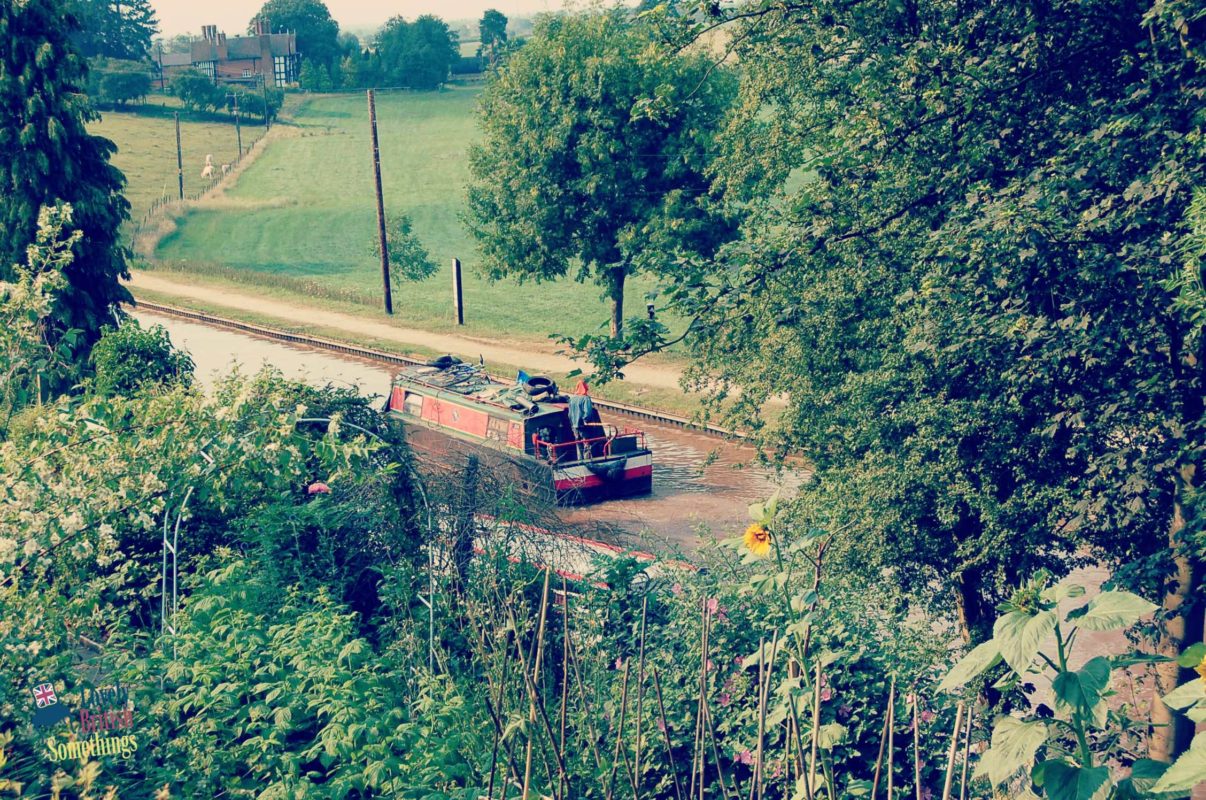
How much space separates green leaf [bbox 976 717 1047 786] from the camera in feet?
7.35

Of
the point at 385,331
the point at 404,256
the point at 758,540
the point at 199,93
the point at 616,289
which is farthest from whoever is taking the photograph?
the point at 199,93

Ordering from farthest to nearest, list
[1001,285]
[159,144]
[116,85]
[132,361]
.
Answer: [116,85], [159,144], [132,361], [1001,285]

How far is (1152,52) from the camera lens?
7062 mm

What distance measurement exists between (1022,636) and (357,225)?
61.1 meters

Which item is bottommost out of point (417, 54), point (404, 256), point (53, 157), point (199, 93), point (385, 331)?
point (385, 331)

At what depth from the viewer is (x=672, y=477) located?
21.6m

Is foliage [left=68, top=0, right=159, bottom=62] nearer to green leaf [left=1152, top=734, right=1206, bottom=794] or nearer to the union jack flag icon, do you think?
the union jack flag icon

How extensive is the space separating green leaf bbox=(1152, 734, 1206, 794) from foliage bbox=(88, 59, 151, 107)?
93.1m

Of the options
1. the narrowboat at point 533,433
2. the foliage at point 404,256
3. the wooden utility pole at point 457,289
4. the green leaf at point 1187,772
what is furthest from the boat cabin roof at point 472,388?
the foliage at point 404,256

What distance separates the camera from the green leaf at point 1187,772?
2033mm

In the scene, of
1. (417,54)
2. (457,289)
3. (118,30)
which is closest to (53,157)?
(457,289)

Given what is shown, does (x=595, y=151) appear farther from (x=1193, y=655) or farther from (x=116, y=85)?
(x=116, y=85)

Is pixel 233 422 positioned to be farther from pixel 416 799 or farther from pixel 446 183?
pixel 446 183

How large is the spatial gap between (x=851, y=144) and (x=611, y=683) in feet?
14.2
